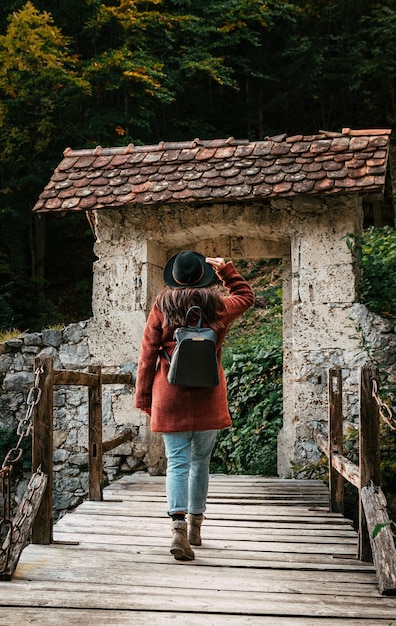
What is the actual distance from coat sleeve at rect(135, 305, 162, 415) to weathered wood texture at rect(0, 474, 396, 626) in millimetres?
910

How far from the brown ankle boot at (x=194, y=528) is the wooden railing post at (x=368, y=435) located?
0.91 m

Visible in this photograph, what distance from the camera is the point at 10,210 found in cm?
1377

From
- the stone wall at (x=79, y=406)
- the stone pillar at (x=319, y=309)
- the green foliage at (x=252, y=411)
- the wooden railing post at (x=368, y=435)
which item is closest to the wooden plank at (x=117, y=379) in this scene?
the stone wall at (x=79, y=406)

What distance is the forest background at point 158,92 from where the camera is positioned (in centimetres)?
1315

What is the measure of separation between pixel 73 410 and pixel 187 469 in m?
3.76

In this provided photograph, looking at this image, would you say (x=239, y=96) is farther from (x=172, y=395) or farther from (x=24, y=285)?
(x=172, y=395)

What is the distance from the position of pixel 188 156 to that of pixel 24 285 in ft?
27.8

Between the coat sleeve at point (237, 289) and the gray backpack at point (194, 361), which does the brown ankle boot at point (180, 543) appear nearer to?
the gray backpack at point (194, 361)

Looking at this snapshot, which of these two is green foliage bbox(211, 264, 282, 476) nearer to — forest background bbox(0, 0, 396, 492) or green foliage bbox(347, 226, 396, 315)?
forest background bbox(0, 0, 396, 492)

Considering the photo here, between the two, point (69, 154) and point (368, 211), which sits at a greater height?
point (69, 154)

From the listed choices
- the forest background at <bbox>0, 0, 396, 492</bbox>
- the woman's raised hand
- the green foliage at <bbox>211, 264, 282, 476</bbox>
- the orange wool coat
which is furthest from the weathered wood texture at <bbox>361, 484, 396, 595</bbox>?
the forest background at <bbox>0, 0, 396, 492</bbox>

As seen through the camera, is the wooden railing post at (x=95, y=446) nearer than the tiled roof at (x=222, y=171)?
Yes

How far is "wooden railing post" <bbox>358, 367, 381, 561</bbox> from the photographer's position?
361 centimetres

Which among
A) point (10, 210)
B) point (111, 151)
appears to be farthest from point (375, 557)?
point (10, 210)
